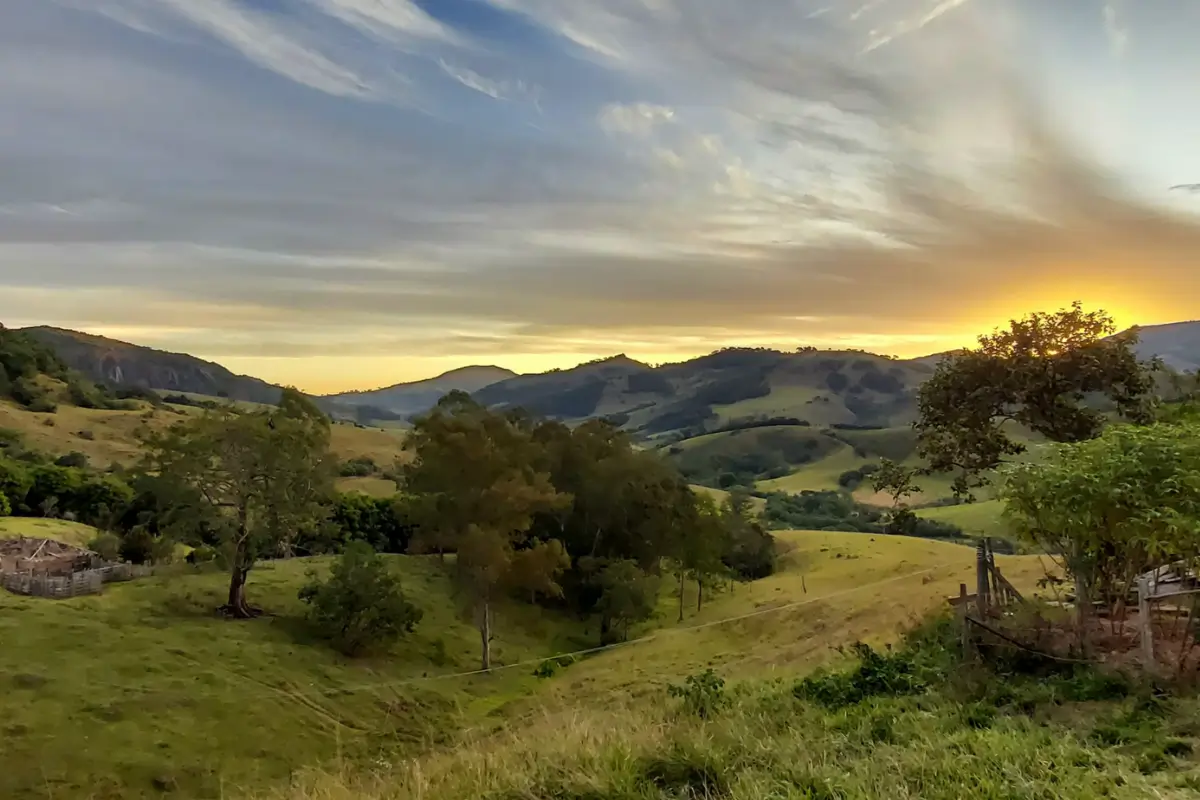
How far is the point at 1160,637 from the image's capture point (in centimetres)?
1070

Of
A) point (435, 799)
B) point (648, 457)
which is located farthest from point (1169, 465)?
point (648, 457)

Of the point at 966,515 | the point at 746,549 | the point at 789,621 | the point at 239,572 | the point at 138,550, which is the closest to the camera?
the point at 239,572

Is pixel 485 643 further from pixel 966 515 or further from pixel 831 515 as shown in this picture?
pixel 831 515

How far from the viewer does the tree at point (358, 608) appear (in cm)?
2941

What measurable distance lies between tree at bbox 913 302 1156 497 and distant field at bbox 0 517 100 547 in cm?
3671

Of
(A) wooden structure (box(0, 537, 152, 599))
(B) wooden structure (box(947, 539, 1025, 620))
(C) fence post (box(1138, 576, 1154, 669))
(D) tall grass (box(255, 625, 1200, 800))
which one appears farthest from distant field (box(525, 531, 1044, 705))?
(A) wooden structure (box(0, 537, 152, 599))

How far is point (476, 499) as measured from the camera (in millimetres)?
31781

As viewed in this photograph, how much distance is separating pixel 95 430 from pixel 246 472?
6106 centimetres

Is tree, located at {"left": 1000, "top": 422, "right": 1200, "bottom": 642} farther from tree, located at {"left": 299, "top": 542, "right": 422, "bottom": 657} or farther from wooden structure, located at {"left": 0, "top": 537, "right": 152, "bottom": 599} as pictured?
wooden structure, located at {"left": 0, "top": 537, "right": 152, "bottom": 599}

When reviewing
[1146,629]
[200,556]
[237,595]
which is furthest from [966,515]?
[1146,629]

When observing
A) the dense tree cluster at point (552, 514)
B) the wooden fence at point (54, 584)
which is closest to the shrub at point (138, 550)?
the wooden fence at point (54, 584)

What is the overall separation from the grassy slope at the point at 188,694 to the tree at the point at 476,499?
149 inches

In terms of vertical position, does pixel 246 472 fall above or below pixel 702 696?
above

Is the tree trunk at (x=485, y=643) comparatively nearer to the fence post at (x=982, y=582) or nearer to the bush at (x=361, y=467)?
the fence post at (x=982, y=582)
